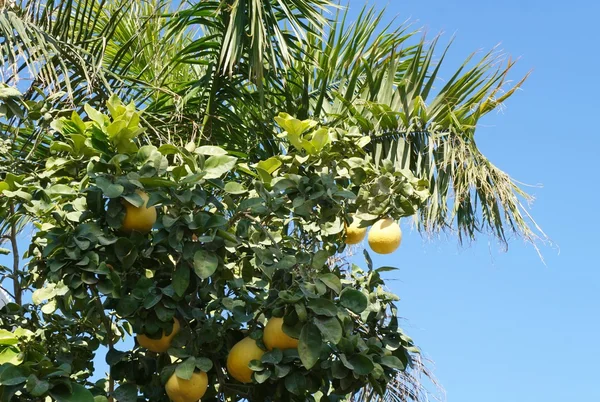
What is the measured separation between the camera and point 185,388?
260 cm

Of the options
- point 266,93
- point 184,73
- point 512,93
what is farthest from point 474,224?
point 184,73

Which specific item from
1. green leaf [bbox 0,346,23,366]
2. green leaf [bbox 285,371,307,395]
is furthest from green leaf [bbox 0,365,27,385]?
green leaf [bbox 285,371,307,395]

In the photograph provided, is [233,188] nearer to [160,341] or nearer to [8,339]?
[160,341]

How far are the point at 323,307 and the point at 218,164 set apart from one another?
24.7 inches

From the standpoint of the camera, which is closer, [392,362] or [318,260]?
[318,260]

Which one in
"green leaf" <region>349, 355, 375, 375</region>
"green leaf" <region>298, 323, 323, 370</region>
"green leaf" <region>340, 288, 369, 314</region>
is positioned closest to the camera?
"green leaf" <region>298, 323, 323, 370</region>

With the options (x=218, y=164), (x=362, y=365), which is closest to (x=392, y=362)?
(x=362, y=365)

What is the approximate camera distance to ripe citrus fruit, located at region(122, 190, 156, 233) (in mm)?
2697

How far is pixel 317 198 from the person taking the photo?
112 inches

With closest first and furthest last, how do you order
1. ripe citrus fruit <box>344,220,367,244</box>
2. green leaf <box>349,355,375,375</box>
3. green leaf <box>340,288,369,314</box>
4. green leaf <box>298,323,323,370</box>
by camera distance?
green leaf <box>298,323,323,370</box>, green leaf <box>349,355,375,375</box>, green leaf <box>340,288,369,314</box>, ripe citrus fruit <box>344,220,367,244</box>

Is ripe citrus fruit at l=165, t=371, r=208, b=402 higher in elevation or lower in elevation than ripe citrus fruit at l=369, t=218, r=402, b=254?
lower

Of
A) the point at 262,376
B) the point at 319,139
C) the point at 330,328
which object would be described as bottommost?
the point at 262,376

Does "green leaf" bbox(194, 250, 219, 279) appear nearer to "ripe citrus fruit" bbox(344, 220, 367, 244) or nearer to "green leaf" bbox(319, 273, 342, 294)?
"green leaf" bbox(319, 273, 342, 294)

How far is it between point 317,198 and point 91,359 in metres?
1.13
